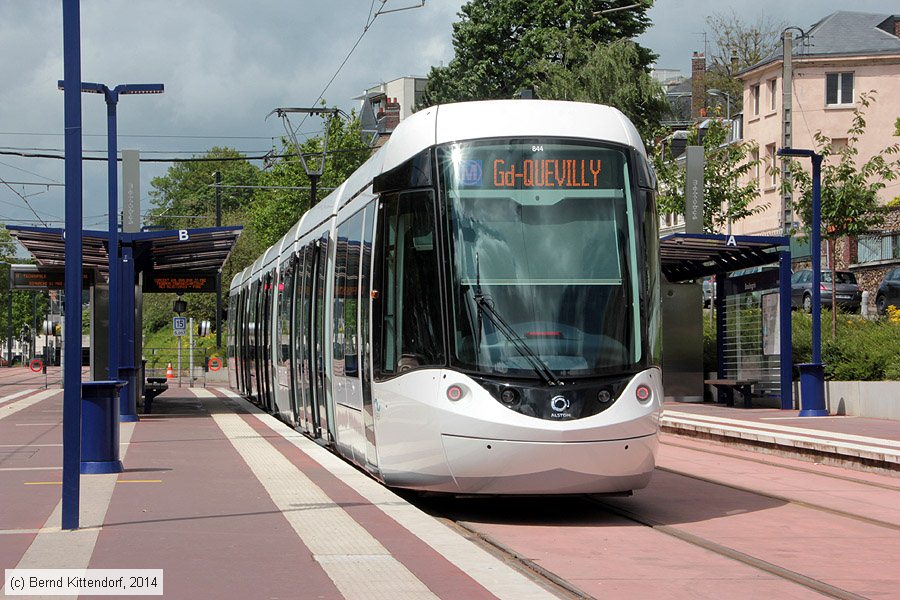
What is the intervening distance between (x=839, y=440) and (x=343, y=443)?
23.6 feet

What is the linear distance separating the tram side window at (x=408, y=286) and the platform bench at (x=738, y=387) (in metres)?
16.5

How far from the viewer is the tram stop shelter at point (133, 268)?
80.8 ft

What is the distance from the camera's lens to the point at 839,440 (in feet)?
60.9

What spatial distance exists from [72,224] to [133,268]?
54.3 feet

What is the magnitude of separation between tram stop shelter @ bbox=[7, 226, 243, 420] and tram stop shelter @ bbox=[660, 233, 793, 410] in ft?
29.5

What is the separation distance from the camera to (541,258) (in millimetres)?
10930

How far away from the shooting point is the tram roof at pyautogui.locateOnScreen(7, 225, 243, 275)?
24325 mm

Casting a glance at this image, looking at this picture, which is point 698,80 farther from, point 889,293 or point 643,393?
point 643,393

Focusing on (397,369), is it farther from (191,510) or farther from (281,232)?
(281,232)

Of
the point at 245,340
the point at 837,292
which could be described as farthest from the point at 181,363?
the point at 837,292

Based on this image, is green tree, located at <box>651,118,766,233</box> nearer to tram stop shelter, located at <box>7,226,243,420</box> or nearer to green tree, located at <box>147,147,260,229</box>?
tram stop shelter, located at <box>7,226,243,420</box>

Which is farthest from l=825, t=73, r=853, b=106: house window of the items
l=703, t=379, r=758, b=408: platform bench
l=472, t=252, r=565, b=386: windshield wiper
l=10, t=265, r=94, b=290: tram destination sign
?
l=472, t=252, r=565, b=386: windshield wiper

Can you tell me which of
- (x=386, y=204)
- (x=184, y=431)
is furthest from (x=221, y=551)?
(x=184, y=431)

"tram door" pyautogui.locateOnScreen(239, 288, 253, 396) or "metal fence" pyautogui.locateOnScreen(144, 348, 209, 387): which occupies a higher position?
"tram door" pyautogui.locateOnScreen(239, 288, 253, 396)
